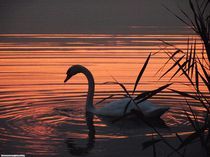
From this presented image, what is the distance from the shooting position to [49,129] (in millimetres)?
11461

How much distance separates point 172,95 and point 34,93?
2.94m

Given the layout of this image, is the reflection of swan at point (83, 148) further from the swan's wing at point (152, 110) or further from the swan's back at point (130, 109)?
the swan's wing at point (152, 110)

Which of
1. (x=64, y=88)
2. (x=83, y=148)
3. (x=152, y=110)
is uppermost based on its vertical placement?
(x=64, y=88)

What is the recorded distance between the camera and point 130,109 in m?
12.1

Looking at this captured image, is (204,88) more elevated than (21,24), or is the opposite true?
(21,24)

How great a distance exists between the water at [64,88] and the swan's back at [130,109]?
0.71ft

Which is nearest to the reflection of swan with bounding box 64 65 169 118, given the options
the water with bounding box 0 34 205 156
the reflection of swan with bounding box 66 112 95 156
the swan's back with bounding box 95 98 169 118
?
the swan's back with bounding box 95 98 169 118

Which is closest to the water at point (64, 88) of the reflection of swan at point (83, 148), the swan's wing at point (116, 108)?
the reflection of swan at point (83, 148)

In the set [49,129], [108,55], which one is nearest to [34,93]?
[49,129]

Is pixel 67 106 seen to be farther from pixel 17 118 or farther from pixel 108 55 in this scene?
pixel 108 55

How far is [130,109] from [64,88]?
3806 mm

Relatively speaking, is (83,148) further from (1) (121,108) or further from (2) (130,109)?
(1) (121,108)

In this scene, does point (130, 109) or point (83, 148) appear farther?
point (130, 109)

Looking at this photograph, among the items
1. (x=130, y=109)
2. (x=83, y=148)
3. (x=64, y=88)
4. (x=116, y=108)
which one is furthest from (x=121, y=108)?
(x=64, y=88)
